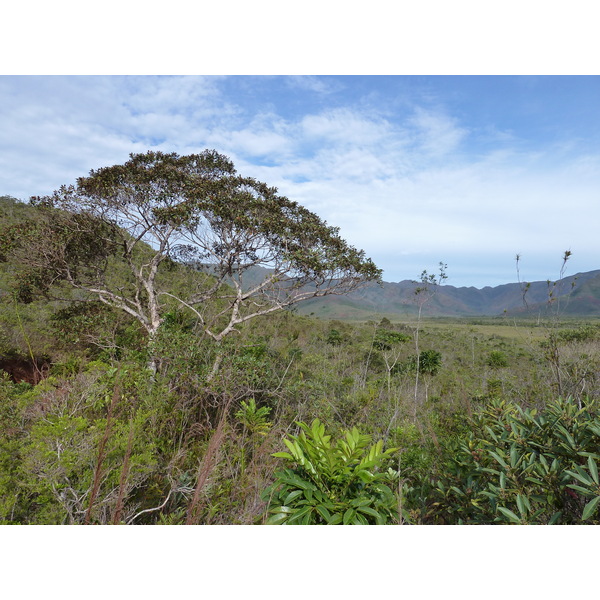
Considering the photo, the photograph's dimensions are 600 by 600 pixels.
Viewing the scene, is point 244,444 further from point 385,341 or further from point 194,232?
point 385,341

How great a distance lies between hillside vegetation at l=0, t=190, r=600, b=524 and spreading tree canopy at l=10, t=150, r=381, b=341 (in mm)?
615

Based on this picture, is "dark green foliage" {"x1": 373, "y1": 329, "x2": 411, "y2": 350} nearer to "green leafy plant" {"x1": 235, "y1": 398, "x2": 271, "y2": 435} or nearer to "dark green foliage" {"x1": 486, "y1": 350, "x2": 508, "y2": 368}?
"dark green foliage" {"x1": 486, "y1": 350, "x2": 508, "y2": 368}

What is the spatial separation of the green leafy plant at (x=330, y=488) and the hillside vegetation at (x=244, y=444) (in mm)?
11

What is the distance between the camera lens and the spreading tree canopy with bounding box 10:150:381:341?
5836mm

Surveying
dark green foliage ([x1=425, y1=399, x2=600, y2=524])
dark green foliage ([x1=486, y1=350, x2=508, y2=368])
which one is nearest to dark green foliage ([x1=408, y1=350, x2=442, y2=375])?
dark green foliage ([x1=486, y1=350, x2=508, y2=368])

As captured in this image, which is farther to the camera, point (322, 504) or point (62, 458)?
point (62, 458)

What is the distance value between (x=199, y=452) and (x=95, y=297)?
530 centimetres

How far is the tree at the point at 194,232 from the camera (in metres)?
5.84

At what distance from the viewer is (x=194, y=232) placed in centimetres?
609

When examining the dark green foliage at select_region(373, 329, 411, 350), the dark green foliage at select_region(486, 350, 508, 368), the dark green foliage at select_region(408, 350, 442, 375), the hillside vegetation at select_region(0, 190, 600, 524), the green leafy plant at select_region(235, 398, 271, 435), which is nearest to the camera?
the hillside vegetation at select_region(0, 190, 600, 524)

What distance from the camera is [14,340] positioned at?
7020 millimetres

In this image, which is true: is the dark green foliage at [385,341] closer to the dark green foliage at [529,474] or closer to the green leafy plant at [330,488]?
the dark green foliage at [529,474]

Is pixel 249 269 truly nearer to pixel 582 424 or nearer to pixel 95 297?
pixel 95 297

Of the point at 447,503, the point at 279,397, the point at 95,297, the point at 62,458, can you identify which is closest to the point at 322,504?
the point at 447,503
